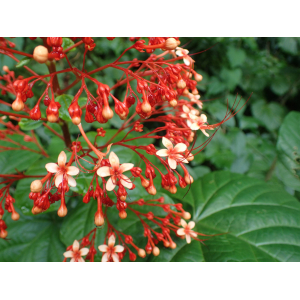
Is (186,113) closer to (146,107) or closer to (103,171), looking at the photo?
(146,107)

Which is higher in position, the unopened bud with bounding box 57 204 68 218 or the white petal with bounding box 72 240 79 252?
the unopened bud with bounding box 57 204 68 218

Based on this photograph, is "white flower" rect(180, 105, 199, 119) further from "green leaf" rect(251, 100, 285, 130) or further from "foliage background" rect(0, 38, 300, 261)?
"green leaf" rect(251, 100, 285, 130)

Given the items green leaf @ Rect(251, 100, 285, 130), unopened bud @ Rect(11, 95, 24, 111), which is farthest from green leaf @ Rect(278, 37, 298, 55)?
unopened bud @ Rect(11, 95, 24, 111)

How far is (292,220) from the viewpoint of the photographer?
1043 mm

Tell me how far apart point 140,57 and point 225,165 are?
50.5 inches

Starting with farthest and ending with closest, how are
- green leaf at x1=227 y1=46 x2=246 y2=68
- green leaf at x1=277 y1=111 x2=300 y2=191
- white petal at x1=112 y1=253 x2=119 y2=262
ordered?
green leaf at x1=227 y1=46 x2=246 y2=68 < green leaf at x1=277 y1=111 x2=300 y2=191 < white petal at x1=112 y1=253 x2=119 y2=262

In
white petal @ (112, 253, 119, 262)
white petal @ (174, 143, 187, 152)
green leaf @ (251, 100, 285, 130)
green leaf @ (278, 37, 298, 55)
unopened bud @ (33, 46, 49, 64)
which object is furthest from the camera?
green leaf @ (251, 100, 285, 130)

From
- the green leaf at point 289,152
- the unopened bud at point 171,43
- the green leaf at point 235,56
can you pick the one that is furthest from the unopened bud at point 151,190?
the green leaf at point 235,56

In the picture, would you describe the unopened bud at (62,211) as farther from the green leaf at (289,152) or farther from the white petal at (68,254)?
the green leaf at (289,152)

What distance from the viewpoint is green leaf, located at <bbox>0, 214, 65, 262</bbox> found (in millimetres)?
1142

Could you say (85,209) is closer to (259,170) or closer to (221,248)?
(221,248)

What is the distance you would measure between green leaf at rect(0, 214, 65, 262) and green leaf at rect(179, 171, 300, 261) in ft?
2.42

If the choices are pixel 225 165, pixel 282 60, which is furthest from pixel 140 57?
pixel 282 60

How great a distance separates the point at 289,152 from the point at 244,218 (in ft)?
2.07
